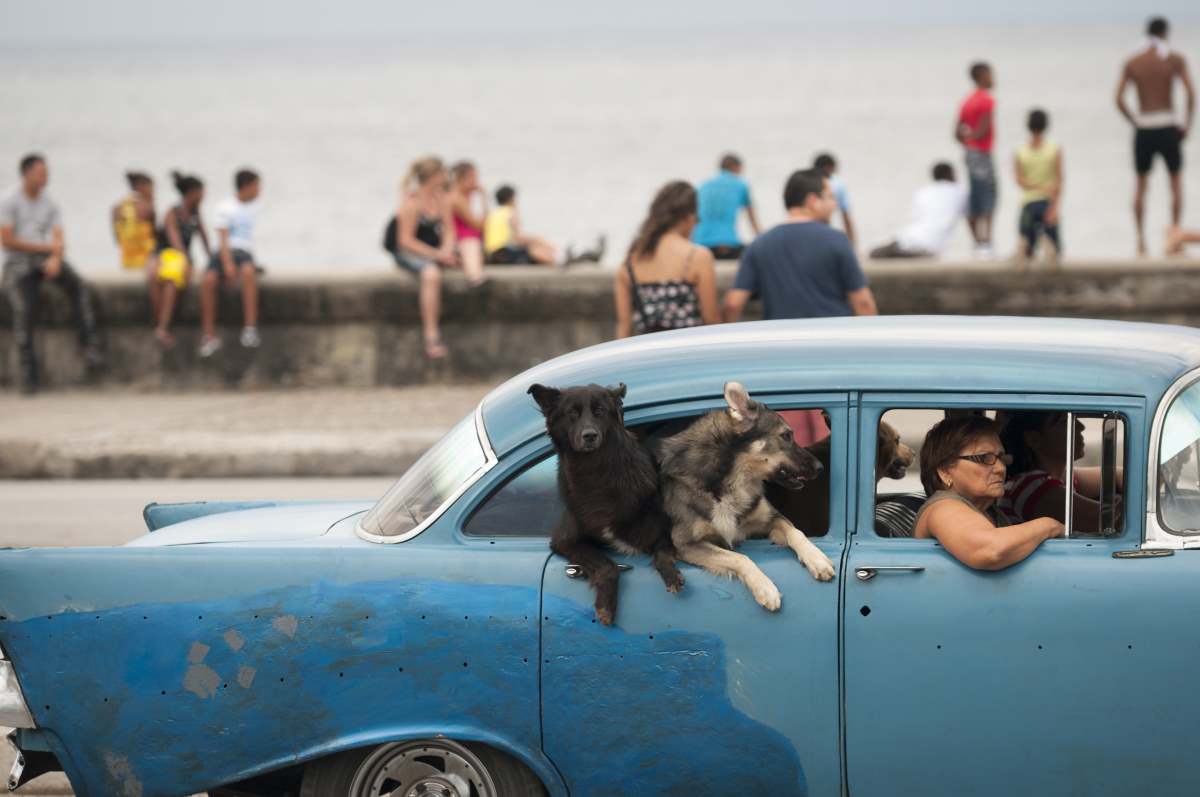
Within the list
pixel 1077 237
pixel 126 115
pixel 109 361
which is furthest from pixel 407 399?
pixel 126 115

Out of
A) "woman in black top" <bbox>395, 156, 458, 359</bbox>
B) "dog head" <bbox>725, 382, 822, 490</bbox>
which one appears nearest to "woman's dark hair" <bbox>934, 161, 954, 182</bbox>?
"woman in black top" <bbox>395, 156, 458, 359</bbox>

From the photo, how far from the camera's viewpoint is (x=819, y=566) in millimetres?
4516

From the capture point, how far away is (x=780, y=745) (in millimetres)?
4527

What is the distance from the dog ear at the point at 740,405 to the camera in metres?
4.60

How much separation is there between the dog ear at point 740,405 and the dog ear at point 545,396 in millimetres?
452

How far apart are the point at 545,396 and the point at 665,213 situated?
171 inches

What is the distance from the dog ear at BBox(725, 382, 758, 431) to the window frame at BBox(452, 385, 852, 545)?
8cm

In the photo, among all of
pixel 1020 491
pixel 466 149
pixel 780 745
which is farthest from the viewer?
pixel 466 149

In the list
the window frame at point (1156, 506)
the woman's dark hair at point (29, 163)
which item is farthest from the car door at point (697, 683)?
the woman's dark hair at point (29, 163)

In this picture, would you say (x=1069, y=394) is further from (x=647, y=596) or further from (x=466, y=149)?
(x=466, y=149)

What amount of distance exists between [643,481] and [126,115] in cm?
15314

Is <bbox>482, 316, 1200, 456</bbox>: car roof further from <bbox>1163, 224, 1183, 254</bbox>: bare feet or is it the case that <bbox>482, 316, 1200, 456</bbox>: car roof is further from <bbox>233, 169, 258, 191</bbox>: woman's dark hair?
<bbox>233, 169, 258, 191</bbox>: woman's dark hair

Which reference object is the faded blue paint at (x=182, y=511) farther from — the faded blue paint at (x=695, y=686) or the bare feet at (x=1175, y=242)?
the bare feet at (x=1175, y=242)

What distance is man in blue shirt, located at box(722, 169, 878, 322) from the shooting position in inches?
332
